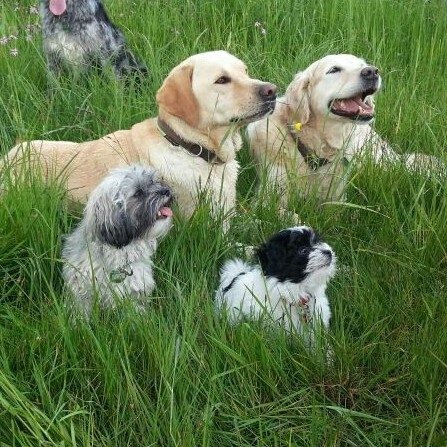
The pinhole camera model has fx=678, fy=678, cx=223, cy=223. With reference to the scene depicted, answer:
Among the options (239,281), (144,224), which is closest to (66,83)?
(144,224)

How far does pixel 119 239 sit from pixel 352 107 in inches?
76.9

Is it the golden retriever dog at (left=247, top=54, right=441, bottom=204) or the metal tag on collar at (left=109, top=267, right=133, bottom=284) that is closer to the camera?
the metal tag on collar at (left=109, top=267, right=133, bottom=284)

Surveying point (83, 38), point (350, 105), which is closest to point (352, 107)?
point (350, 105)

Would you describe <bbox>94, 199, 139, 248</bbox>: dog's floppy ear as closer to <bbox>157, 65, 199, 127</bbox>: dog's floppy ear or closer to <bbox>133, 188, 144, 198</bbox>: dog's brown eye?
<bbox>133, 188, 144, 198</bbox>: dog's brown eye

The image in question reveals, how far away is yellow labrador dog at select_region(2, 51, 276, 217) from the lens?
3.79 metres

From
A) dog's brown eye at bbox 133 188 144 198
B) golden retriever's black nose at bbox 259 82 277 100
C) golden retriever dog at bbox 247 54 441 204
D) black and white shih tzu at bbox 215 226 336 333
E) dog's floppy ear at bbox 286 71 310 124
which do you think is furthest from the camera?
dog's floppy ear at bbox 286 71 310 124

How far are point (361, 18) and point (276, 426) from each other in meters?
4.44

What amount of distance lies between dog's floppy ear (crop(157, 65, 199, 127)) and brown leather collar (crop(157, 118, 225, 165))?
0.11 meters

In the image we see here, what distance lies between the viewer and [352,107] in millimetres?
4348

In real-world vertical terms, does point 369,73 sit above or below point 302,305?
above

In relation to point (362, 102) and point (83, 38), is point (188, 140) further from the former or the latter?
point (83, 38)

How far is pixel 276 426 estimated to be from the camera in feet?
8.02

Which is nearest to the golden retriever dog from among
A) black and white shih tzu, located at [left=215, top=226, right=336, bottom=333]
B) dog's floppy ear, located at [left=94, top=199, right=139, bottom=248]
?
black and white shih tzu, located at [left=215, top=226, right=336, bottom=333]

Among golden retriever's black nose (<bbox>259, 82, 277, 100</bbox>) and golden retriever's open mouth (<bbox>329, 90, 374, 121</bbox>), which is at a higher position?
golden retriever's black nose (<bbox>259, 82, 277, 100</bbox>)
